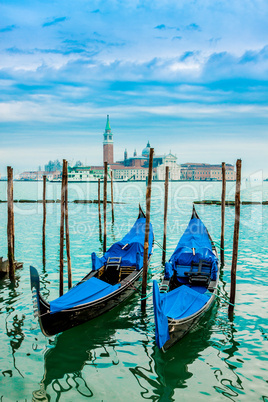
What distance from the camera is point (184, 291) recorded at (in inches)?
208

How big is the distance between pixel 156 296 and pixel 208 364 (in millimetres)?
1017

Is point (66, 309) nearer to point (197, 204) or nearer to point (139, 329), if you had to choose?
point (139, 329)

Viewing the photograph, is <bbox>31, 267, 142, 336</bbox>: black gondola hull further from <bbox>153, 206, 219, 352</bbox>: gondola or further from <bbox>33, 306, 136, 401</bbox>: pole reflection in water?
<bbox>153, 206, 219, 352</bbox>: gondola

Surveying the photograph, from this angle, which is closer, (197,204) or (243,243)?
(243,243)

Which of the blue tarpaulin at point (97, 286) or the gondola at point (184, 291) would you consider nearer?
the gondola at point (184, 291)

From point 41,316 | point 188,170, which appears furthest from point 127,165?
point 41,316

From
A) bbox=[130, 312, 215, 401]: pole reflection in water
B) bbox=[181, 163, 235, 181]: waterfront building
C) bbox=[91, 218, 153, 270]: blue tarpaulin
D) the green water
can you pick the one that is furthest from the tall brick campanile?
bbox=[130, 312, 215, 401]: pole reflection in water

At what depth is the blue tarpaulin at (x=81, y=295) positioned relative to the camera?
4879 mm

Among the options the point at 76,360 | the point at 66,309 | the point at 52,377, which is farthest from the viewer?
the point at 66,309

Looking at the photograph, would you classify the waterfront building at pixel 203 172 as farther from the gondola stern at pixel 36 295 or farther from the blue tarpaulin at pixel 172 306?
the gondola stern at pixel 36 295

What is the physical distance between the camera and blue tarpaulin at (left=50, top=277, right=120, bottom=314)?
488 centimetres

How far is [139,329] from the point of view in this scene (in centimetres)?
530

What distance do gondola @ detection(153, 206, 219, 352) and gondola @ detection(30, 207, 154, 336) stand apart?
0.70m

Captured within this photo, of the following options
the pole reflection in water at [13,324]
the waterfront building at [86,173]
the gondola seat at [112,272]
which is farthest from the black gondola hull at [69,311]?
the waterfront building at [86,173]
